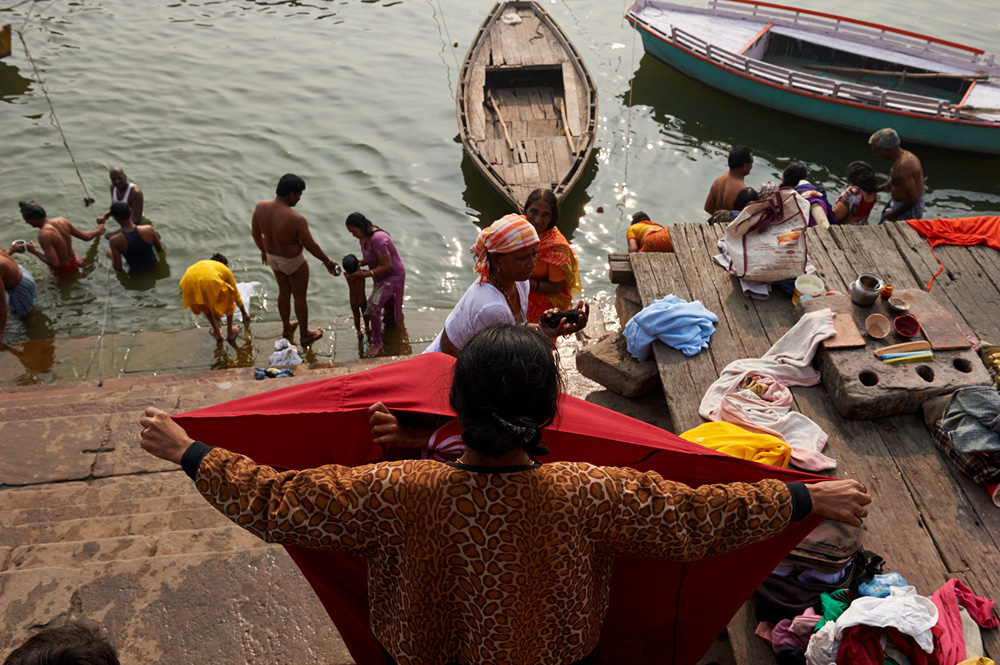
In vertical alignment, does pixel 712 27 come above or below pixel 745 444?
above

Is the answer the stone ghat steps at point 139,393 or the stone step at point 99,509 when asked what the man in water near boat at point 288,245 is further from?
the stone step at point 99,509

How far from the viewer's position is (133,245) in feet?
28.5

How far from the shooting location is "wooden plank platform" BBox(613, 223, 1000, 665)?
3.26 meters

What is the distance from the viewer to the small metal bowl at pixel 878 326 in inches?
166

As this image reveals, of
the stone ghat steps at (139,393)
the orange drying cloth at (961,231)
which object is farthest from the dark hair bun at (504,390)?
the orange drying cloth at (961,231)

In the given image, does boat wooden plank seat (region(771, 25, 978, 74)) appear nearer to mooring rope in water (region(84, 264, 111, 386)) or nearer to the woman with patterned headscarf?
the woman with patterned headscarf

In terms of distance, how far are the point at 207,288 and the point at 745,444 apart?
5.90 m

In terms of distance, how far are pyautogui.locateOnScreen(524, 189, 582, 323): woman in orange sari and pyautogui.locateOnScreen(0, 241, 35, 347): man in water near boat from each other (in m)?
6.29

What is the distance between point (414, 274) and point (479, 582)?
775 cm

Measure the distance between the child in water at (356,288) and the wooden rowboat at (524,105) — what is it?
8.25 ft

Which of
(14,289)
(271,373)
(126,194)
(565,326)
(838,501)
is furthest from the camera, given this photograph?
(126,194)

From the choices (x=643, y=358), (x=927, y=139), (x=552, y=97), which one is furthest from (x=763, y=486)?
(x=927, y=139)

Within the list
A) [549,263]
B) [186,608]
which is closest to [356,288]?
[549,263]

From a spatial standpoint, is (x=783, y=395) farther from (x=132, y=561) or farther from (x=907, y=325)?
(x=132, y=561)
